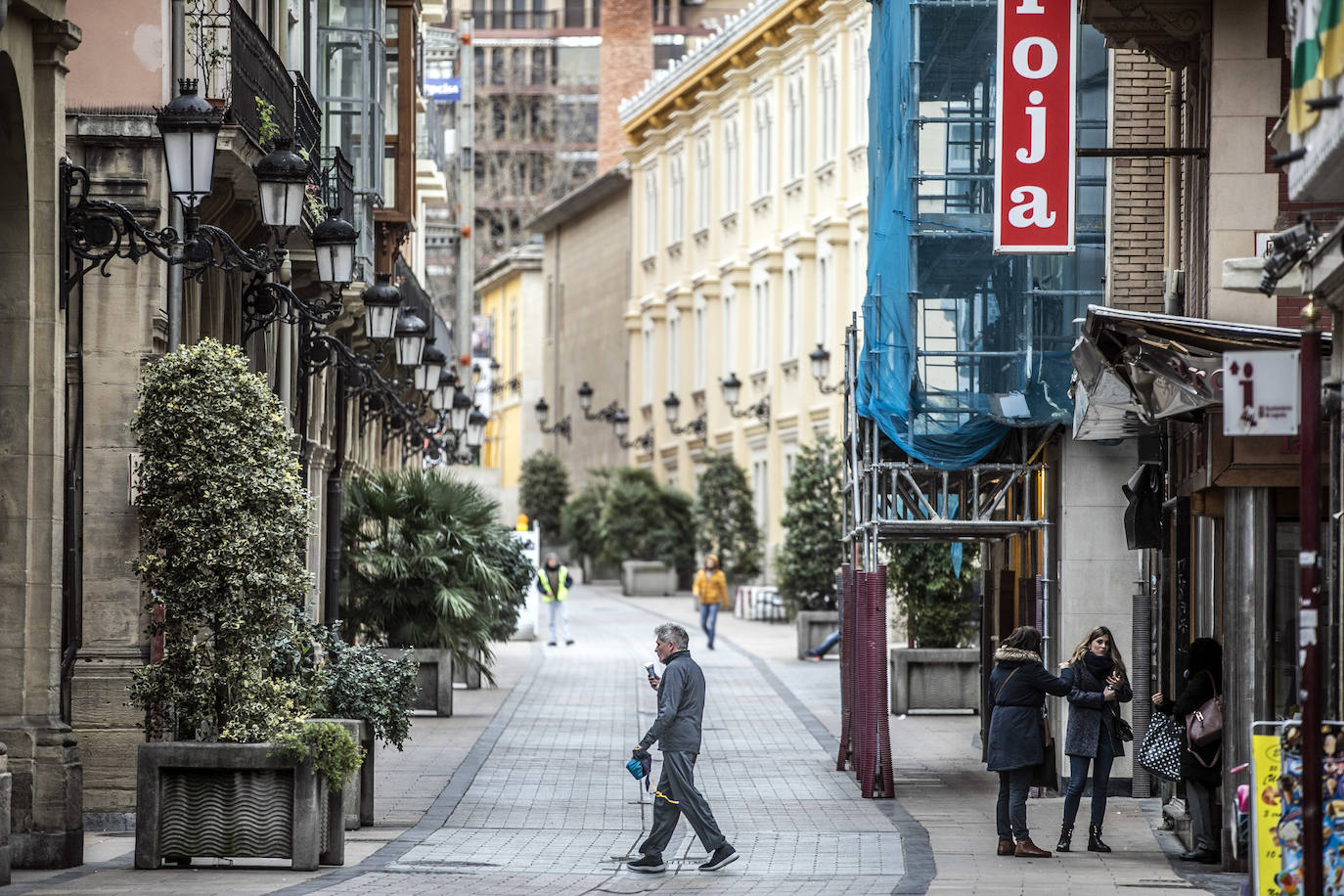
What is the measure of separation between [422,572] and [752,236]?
3388 centimetres

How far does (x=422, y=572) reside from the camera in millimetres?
26391

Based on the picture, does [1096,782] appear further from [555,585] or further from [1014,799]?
[555,585]

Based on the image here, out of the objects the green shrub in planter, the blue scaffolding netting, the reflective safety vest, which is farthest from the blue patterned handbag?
the reflective safety vest

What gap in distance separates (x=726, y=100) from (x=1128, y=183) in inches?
1650

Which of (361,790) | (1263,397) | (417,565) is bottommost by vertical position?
(361,790)

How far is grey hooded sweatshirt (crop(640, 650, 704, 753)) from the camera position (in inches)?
570

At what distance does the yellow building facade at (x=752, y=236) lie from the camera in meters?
51.6

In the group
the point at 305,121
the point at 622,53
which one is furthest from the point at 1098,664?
the point at 622,53

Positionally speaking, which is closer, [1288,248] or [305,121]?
[1288,248]

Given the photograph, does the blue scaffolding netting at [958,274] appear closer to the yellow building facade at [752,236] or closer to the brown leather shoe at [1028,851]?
the brown leather shoe at [1028,851]

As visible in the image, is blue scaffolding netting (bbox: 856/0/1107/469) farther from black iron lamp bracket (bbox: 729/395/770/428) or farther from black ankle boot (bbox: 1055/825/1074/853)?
black iron lamp bracket (bbox: 729/395/770/428)

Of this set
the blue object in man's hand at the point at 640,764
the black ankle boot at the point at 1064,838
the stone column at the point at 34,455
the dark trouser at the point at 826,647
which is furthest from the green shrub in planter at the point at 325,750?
the dark trouser at the point at 826,647

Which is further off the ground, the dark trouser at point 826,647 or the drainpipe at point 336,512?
the drainpipe at point 336,512

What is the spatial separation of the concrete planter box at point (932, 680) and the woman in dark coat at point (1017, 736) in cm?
1156
